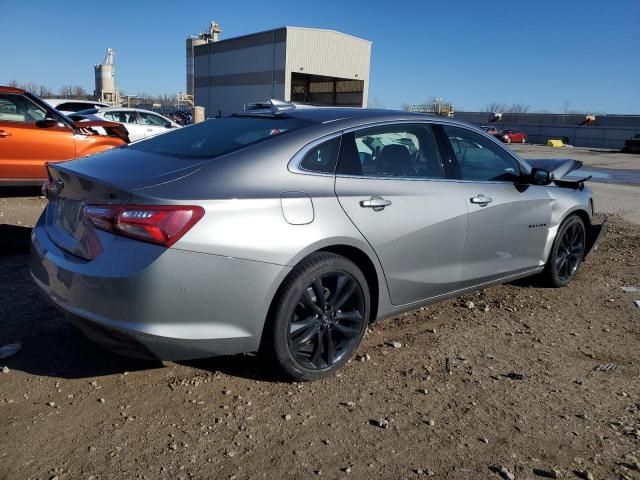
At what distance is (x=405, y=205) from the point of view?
361cm

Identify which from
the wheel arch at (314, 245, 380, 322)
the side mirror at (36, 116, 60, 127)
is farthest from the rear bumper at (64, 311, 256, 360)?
the side mirror at (36, 116, 60, 127)

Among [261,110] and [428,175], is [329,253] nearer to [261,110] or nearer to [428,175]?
[428,175]

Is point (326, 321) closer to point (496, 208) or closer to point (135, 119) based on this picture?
point (496, 208)

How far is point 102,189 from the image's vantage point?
9.41 feet

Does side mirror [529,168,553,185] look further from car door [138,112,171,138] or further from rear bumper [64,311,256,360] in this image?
car door [138,112,171,138]

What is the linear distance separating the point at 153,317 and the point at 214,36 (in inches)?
3755

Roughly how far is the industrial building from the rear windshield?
137 feet

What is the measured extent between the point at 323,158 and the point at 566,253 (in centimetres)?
317

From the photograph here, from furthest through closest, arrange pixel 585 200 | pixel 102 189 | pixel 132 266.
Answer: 1. pixel 585 200
2. pixel 102 189
3. pixel 132 266

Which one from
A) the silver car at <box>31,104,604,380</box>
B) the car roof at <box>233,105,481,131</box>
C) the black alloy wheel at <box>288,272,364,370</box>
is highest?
the car roof at <box>233,105,481,131</box>

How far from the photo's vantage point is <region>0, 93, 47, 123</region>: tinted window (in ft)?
25.7

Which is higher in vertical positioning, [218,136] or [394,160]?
[218,136]

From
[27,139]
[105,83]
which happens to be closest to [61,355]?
[27,139]

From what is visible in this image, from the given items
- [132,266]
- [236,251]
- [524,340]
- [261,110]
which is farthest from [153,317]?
[524,340]
